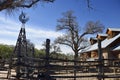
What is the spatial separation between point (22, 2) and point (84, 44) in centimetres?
4625

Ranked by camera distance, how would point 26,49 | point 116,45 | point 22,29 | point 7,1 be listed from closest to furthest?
point 7,1
point 26,49
point 22,29
point 116,45

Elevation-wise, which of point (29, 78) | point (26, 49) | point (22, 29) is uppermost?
point (22, 29)

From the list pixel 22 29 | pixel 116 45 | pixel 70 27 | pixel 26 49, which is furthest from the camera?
pixel 70 27

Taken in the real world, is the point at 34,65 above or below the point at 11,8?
below

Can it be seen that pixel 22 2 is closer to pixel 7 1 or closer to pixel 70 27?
pixel 7 1

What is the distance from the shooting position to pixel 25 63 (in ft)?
44.1

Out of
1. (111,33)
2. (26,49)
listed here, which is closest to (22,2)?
(26,49)

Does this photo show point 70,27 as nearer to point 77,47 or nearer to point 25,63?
point 77,47

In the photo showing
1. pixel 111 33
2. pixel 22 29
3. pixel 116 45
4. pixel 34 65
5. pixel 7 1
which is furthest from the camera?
pixel 111 33

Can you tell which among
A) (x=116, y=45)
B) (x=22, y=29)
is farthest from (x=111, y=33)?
(x=22, y=29)

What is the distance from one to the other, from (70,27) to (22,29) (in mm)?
37953

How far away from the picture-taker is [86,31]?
2315 inches

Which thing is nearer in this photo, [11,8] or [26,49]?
[11,8]

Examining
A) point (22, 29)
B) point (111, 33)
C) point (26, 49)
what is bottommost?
point (26, 49)
